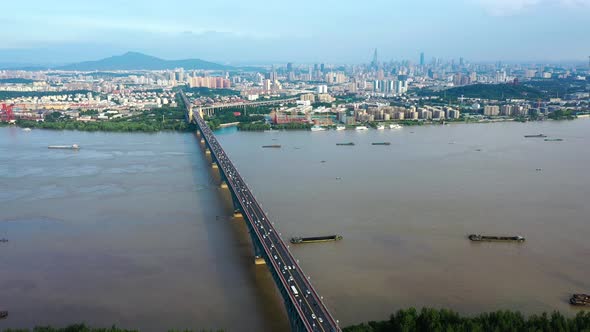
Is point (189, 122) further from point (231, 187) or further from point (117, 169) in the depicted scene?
point (231, 187)

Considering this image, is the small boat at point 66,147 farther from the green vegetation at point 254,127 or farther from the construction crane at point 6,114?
the construction crane at point 6,114

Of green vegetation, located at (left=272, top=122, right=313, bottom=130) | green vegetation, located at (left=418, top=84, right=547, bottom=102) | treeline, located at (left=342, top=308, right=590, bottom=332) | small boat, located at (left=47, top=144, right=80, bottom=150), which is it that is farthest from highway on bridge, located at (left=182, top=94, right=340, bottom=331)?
green vegetation, located at (left=418, top=84, right=547, bottom=102)

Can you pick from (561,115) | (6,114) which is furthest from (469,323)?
(6,114)

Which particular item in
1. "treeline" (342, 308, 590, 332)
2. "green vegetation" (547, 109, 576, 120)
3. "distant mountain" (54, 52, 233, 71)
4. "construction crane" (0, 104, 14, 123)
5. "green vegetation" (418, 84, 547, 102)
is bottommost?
"treeline" (342, 308, 590, 332)

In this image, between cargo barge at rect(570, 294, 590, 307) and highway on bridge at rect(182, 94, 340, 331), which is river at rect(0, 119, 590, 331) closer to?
cargo barge at rect(570, 294, 590, 307)

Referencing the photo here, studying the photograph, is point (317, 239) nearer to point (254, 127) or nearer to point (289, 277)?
point (289, 277)

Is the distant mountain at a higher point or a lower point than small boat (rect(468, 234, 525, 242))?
higher

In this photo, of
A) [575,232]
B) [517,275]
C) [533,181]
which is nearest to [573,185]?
[533,181]
